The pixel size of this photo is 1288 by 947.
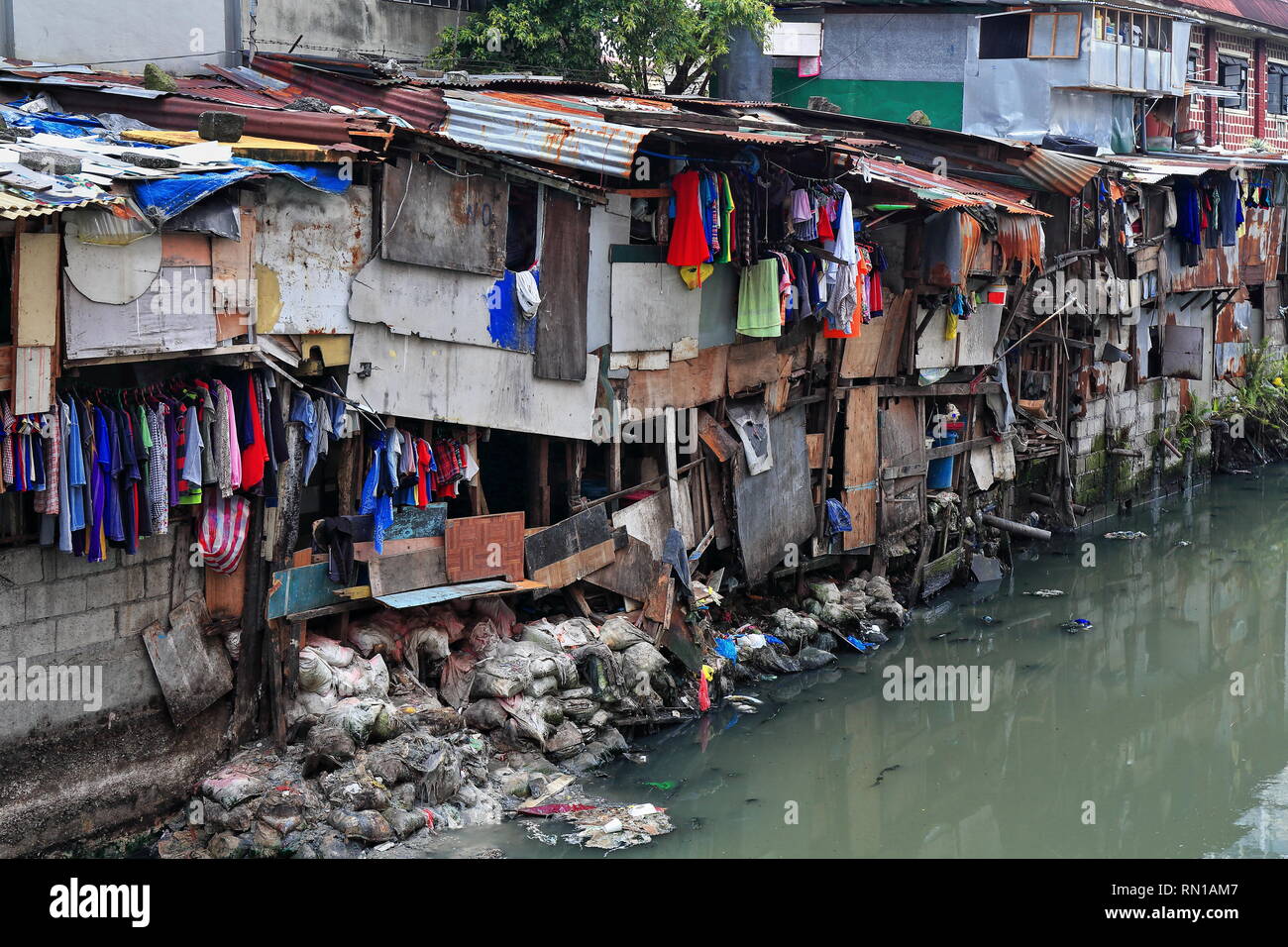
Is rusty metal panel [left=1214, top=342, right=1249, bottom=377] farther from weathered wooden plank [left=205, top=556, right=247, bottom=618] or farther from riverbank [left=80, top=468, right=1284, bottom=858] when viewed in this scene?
weathered wooden plank [left=205, top=556, right=247, bottom=618]

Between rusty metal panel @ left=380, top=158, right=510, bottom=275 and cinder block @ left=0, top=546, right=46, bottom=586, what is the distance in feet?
9.64

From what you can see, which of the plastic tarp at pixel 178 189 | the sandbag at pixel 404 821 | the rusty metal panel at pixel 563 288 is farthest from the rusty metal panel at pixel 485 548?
the plastic tarp at pixel 178 189

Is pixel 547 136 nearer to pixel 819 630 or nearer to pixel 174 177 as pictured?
pixel 174 177

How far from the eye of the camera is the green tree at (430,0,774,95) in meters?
16.0

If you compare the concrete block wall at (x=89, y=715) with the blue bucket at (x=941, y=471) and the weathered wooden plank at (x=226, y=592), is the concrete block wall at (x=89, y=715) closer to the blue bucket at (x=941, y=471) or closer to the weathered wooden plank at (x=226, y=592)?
the weathered wooden plank at (x=226, y=592)

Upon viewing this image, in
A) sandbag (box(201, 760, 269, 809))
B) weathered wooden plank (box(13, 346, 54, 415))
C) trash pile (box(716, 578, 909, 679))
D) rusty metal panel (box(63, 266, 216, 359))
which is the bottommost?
trash pile (box(716, 578, 909, 679))

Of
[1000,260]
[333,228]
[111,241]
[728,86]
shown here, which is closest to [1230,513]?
[1000,260]

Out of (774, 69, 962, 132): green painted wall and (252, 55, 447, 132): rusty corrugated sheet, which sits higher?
(774, 69, 962, 132): green painted wall

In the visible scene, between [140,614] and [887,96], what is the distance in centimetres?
1588

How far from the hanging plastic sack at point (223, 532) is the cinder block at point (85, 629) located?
0.69 meters

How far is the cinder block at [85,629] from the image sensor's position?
813cm

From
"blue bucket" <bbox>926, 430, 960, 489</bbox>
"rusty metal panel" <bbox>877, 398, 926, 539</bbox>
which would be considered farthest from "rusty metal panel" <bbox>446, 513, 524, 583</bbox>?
"blue bucket" <bbox>926, 430, 960, 489</bbox>
